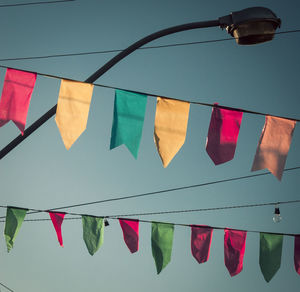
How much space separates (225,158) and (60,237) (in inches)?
124

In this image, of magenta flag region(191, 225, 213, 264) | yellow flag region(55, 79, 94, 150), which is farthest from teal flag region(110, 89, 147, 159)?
magenta flag region(191, 225, 213, 264)

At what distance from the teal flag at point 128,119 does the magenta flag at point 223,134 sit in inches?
35.8

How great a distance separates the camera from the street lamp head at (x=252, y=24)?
457 cm

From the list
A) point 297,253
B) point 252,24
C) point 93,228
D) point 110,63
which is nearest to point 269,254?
point 297,253

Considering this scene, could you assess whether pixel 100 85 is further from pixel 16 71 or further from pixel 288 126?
pixel 288 126

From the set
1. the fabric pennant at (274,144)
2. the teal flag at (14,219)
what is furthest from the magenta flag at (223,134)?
the teal flag at (14,219)

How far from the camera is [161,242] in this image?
7.92 metres

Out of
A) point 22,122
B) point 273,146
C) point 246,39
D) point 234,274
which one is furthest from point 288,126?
point 234,274

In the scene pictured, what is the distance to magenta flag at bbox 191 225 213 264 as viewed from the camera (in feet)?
27.0

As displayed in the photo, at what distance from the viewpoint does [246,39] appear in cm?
465

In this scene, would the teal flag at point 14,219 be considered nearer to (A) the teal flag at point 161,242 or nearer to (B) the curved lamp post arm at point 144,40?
(A) the teal flag at point 161,242

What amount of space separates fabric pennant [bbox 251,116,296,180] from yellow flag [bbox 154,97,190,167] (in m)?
0.89

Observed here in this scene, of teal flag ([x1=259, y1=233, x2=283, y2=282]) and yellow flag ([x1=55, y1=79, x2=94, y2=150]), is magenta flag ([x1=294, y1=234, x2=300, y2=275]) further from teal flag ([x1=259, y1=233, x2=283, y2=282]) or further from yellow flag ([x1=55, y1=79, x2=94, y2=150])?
yellow flag ([x1=55, y1=79, x2=94, y2=150])

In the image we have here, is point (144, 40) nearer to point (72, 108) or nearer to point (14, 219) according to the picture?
point (72, 108)
